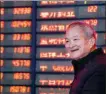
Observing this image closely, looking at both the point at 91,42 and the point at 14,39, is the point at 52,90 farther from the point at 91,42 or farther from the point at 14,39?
the point at 91,42

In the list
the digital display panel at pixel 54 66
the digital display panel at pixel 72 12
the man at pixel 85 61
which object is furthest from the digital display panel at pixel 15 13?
the man at pixel 85 61

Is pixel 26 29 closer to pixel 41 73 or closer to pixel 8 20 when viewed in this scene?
pixel 8 20

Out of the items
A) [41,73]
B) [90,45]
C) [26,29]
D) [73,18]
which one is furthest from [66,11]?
[90,45]

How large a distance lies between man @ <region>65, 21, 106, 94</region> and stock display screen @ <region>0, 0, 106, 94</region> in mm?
1554

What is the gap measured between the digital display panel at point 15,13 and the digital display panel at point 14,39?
158mm

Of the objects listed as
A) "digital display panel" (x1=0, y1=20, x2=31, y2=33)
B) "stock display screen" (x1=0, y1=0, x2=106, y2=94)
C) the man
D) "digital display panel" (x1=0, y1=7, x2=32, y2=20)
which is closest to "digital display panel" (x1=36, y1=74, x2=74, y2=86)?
"stock display screen" (x1=0, y1=0, x2=106, y2=94)

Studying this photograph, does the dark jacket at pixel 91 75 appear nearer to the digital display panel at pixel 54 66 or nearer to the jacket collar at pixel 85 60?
the jacket collar at pixel 85 60

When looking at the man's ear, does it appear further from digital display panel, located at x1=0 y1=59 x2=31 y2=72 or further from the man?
digital display panel, located at x1=0 y1=59 x2=31 y2=72

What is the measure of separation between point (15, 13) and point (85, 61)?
73.6 inches

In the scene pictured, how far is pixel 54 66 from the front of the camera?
2900 mm

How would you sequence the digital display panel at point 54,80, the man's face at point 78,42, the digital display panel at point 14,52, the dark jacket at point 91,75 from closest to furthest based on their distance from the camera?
the dark jacket at point 91,75 → the man's face at point 78,42 → the digital display panel at point 54,80 → the digital display panel at point 14,52

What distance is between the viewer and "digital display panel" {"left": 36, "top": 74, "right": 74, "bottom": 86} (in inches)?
112

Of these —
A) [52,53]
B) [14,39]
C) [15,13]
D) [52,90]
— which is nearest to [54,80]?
[52,90]

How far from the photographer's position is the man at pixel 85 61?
1.18 metres
